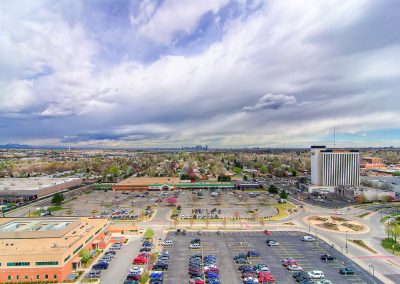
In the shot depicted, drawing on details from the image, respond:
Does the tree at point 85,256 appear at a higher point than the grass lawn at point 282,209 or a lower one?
higher

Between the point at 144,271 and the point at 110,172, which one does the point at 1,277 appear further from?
the point at 110,172

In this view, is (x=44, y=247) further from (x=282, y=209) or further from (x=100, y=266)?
(x=282, y=209)

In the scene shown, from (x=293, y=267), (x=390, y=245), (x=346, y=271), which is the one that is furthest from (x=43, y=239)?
(x=390, y=245)

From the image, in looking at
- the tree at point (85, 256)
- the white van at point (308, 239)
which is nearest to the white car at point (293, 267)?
the white van at point (308, 239)

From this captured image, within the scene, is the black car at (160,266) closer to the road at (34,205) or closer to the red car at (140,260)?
the red car at (140,260)

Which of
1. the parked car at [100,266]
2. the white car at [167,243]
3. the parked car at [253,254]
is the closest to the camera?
the parked car at [100,266]

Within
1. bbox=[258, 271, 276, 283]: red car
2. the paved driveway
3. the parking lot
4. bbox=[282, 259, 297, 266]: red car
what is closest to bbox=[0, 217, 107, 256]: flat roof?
the paved driveway
